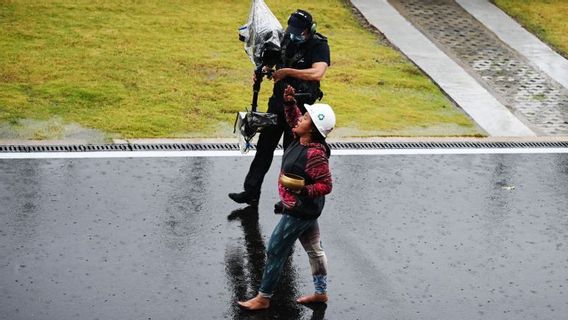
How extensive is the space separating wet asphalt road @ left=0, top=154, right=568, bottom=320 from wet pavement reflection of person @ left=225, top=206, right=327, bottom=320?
0.02 m

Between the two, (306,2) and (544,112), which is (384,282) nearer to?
(544,112)

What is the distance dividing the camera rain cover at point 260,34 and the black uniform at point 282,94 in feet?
0.56

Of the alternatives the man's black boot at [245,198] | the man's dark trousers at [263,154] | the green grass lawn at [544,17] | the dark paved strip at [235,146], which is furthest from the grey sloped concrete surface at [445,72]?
the man's black boot at [245,198]

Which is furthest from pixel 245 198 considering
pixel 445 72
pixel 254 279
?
pixel 445 72

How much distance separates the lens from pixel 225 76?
13016 mm

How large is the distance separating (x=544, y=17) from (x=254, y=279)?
10.5m

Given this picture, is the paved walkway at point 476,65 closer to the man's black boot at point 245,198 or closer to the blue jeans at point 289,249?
the man's black boot at point 245,198

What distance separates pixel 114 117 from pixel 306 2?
6.05 metres

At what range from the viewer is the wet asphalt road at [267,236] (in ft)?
24.2

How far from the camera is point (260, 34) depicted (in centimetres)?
884

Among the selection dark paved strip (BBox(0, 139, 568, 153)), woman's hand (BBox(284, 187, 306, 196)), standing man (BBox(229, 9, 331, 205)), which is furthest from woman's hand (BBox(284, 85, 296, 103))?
dark paved strip (BBox(0, 139, 568, 153))

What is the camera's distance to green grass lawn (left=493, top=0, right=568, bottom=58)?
15656mm

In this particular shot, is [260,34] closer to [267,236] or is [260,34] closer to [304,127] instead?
[267,236]

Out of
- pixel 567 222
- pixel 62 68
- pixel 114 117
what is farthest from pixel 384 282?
pixel 62 68
